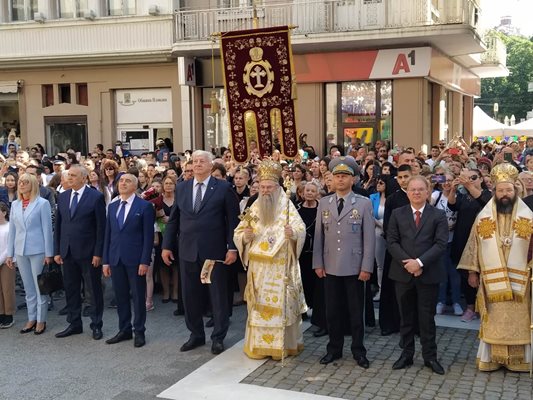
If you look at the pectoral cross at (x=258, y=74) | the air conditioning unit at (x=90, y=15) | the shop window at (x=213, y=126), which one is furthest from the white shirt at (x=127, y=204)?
the air conditioning unit at (x=90, y=15)

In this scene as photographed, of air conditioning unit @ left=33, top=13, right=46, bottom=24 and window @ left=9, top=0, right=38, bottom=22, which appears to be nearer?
air conditioning unit @ left=33, top=13, right=46, bottom=24

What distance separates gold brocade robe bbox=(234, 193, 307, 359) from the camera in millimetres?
6656

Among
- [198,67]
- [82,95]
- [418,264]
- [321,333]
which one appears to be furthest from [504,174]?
[82,95]

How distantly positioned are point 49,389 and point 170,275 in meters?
3.47

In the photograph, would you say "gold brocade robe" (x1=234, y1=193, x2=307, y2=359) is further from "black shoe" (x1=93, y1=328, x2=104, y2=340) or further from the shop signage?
the shop signage

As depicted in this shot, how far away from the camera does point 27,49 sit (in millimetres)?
21344

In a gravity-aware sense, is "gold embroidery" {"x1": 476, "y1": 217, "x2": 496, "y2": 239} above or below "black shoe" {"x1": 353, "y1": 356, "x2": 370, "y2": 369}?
above

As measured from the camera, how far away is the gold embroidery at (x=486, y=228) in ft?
20.6

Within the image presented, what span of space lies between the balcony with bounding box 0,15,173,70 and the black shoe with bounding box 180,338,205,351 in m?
14.2

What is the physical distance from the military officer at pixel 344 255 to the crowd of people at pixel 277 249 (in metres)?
0.01

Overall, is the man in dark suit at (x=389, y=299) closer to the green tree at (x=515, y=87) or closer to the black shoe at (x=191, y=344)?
the black shoe at (x=191, y=344)

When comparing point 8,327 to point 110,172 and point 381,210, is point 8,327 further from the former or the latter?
point 381,210

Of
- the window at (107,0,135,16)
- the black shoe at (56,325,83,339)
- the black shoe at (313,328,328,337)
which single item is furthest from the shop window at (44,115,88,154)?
the black shoe at (313,328,328,337)

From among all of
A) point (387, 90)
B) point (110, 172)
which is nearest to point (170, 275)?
point (110, 172)
